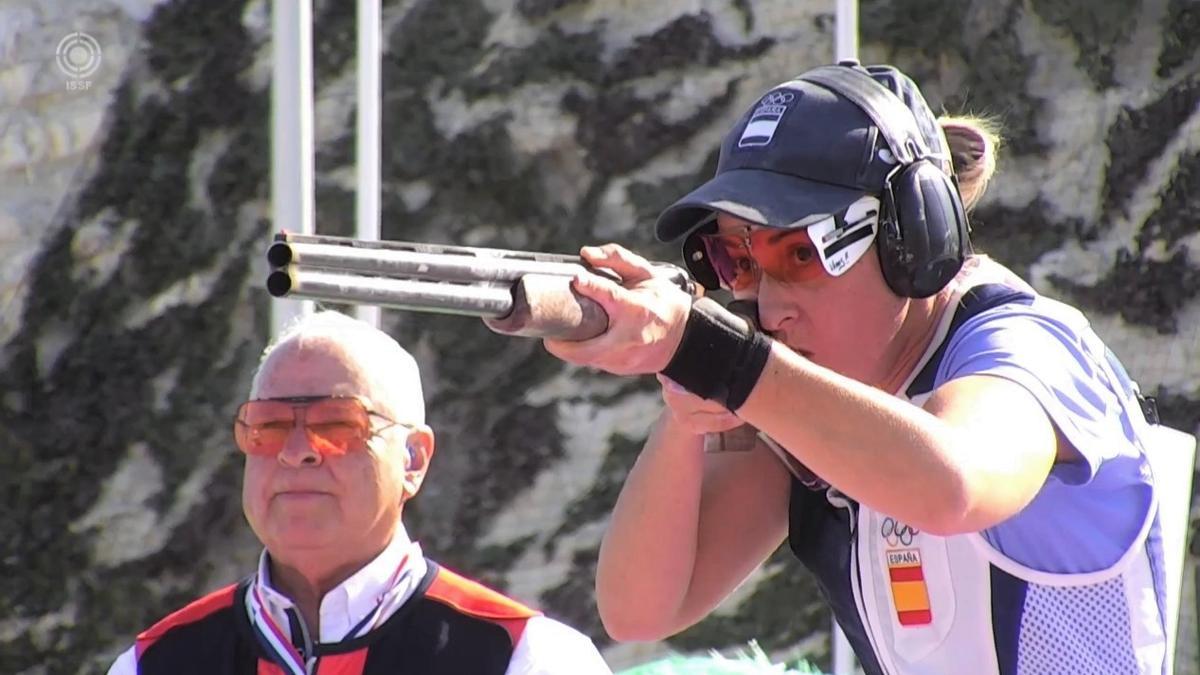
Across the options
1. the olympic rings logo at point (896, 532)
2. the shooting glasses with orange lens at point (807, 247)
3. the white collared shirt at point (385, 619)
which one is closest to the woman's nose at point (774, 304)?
the shooting glasses with orange lens at point (807, 247)

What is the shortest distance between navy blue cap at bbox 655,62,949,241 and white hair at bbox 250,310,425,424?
2.83 feet

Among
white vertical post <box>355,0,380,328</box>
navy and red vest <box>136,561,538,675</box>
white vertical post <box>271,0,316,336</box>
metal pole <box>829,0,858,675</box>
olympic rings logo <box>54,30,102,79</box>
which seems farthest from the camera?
olympic rings logo <box>54,30,102,79</box>

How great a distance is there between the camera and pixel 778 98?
210cm

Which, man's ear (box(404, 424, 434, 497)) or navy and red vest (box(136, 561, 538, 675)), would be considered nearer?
navy and red vest (box(136, 561, 538, 675))

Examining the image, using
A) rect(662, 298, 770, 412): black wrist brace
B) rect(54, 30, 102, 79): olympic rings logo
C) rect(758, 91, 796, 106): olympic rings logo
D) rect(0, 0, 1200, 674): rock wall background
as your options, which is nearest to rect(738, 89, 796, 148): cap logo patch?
rect(758, 91, 796, 106): olympic rings logo

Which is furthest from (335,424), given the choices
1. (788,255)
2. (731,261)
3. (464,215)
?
(464,215)

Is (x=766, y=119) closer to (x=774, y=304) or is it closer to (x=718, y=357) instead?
(x=774, y=304)

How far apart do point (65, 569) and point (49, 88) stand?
117cm

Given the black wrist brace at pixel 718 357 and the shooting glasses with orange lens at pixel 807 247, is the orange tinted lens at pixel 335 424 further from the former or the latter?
the black wrist brace at pixel 718 357

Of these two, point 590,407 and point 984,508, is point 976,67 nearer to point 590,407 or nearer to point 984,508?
point 590,407

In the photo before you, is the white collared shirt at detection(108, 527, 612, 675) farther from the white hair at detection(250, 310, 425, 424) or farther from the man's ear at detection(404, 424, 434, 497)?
the white hair at detection(250, 310, 425, 424)

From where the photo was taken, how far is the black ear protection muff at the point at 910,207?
2010 millimetres

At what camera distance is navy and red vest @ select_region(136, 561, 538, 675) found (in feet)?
8.70

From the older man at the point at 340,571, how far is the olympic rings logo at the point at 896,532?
70 cm
